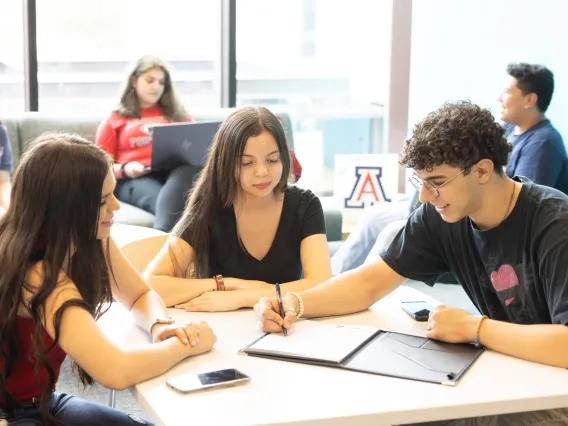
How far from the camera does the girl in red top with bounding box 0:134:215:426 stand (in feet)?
5.76

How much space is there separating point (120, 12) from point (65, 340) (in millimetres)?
4370

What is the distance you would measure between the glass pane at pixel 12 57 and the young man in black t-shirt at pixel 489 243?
367cm

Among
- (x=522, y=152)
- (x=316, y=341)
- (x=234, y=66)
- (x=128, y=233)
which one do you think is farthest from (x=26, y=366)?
(x=234, y=66)

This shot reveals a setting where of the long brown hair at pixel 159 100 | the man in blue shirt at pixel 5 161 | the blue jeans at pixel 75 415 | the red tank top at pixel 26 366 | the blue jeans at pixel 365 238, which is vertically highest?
the long brown hair at pixel 159 100

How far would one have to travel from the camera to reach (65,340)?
1747mm

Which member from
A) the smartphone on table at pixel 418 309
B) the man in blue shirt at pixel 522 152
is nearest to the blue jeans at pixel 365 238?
the man in blue shirt at pixel 522 152

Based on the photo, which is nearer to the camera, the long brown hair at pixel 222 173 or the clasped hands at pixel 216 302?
the clasped hands at pixel 216 302

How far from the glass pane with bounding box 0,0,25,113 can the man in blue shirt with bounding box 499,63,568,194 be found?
2.86 m

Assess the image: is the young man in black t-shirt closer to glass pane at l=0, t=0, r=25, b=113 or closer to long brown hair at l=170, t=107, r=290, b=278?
long brown hair at l=170, t=107, r=290, b=278

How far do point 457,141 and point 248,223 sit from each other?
742 mm

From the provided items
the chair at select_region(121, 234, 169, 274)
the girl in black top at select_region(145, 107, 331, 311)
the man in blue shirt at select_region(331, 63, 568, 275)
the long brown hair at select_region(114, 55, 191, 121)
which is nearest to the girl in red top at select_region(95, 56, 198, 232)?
the long brown hair at select_region(114, 55, 191, 121)

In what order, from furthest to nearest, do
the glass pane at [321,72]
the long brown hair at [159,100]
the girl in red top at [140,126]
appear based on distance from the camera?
the glass pane at [321,72] → the long brown hair at [159,100] → the girl in red top at [140,126]

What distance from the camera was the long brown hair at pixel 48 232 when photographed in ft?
5.91

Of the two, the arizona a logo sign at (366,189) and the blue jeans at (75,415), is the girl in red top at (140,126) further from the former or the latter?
the blue jeans at (75,415)
